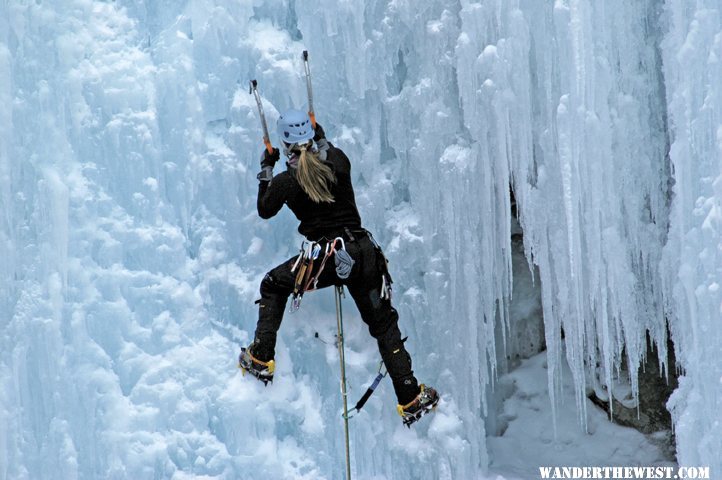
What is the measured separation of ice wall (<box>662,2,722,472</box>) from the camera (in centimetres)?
575

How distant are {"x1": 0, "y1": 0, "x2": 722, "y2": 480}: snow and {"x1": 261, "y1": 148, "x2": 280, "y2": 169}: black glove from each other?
1.14 feet

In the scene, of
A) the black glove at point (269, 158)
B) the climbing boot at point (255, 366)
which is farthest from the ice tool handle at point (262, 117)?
the climbing boot at point (255, 366)

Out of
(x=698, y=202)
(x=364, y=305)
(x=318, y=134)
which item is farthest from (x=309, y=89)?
(x=698, y=202)

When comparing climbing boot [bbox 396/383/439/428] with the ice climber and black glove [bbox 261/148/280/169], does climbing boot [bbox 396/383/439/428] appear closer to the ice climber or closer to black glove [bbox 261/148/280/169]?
the ice climber

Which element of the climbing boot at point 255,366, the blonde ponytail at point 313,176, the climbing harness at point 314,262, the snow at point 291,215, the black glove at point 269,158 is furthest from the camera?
the snow at point 291,215

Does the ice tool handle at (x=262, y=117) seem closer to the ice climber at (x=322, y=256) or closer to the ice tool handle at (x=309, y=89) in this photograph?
the ice climber at (x=322, y=256)

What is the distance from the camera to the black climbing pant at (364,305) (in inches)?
219

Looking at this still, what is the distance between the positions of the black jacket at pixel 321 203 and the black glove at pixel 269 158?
12cm

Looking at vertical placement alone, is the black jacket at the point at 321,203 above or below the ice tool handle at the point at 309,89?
below

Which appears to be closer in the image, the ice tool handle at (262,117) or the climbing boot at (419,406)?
the ice tool handle at (262,117)

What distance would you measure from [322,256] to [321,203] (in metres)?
0.30

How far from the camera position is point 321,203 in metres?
5.55

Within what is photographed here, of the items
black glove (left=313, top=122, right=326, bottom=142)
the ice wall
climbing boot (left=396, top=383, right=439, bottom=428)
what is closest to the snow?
the ice wall

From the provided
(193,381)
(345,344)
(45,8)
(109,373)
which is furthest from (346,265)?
(45,8)
